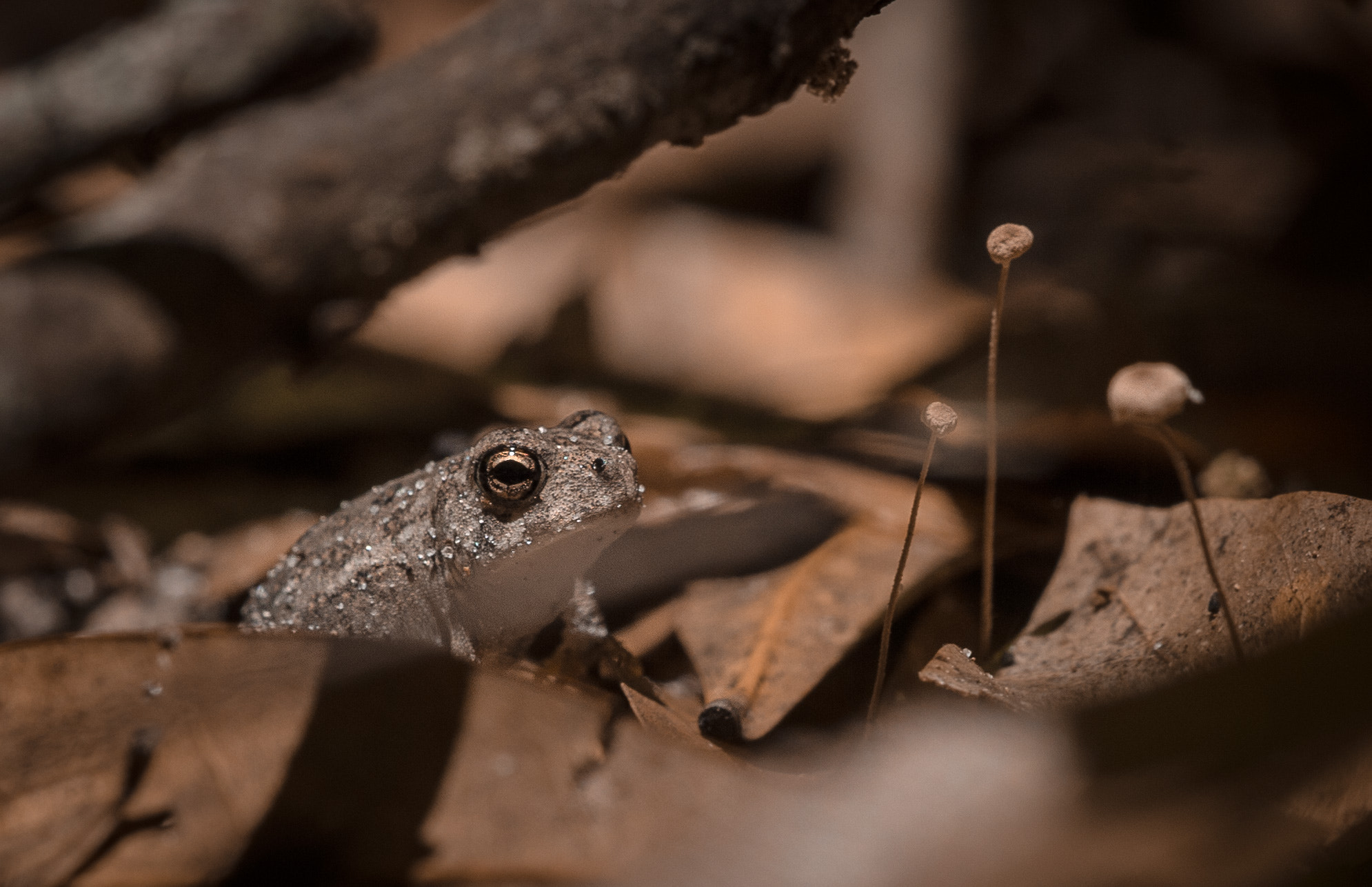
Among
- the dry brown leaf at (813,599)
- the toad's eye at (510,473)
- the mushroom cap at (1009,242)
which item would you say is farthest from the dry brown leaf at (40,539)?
the mushroom cap at (1009,242)

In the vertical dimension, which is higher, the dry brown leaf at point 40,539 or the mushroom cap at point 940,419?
the mushroom cap at point 940,419

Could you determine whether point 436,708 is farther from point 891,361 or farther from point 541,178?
point 891,361

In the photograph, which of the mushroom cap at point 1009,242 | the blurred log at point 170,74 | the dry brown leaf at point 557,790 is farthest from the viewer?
the blurred log at point 170,74

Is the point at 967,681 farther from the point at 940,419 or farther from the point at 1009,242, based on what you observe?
the point at 1009,242

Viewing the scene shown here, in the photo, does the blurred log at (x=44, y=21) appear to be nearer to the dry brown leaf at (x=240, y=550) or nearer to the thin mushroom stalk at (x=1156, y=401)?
the dry brown leaf at (x=240, y=550)

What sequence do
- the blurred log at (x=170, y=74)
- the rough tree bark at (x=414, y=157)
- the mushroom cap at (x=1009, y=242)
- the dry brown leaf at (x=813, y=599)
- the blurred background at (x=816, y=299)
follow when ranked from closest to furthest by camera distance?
the mushroom cap at (x=1009, y=242), the dry brown leaf at (x=813, y=599), the rough tree bark at (x=414, y=157), the blurred background at (x=816, y=299), the blurred log at (x=170, y=74)

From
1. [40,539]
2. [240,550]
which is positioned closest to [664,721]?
[240,550]
